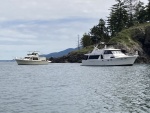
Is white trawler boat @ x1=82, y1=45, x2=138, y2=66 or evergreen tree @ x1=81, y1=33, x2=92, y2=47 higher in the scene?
evergreen tree @ x1=81, y1=33, x2=92, y2=47

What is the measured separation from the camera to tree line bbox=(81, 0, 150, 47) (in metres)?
153

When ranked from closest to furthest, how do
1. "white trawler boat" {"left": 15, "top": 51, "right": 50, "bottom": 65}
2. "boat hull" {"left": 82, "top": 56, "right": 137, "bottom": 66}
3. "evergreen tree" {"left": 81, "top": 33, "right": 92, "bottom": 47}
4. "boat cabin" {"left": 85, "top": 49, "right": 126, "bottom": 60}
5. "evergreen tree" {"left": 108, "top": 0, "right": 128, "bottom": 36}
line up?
"boat hull" {"left": 82, "top": 56, "right": 137, "bottom": 66}, "boat cabin" {"left": 85, "top": 49, "right": 126, "bottom": 60}, "white trawler boat" {"left": 15, "top": 51, "right": 50, "bottom": 65}, "evergreen tree" {"left": 108, "top": 0, "right": 128, "bottom": 36}, "evergreen tree" {"left": 81, "top": 33, "right": 92, "bottom": 47}

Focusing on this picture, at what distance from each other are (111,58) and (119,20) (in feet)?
206

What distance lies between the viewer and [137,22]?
158625 mm

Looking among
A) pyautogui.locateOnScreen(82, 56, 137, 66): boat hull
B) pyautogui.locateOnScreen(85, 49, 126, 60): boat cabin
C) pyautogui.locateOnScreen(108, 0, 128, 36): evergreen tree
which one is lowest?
pyautogui.locateOnScreen(82, 56, 137, 66): boat hull

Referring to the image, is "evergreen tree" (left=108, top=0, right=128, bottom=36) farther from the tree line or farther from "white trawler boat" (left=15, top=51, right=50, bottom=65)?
"white trawler boat" (left=15, top=51, right=50, bottom=65)

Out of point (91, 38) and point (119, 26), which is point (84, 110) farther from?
point (91, 38)

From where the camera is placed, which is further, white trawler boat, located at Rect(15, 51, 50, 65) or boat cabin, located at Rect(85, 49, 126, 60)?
white trawler boat, located at Rect(15, 51, 50, 65)

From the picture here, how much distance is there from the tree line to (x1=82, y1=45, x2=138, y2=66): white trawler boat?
56.1 m

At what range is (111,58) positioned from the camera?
9331 centimetres

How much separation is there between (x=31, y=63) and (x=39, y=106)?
344ft

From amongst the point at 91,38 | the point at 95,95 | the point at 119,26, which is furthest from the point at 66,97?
the point at 91,38

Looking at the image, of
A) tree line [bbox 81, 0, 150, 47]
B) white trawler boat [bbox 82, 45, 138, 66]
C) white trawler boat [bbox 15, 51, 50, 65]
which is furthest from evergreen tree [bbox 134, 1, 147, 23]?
white trawler boat [bbox 82, 45, 138, 66]

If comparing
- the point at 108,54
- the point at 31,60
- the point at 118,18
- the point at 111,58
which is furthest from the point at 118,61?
the point at 118,18
